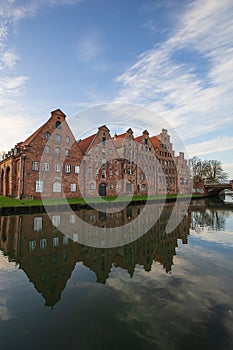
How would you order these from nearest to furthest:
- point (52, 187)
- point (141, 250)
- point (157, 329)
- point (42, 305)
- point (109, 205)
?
point (157, 329) < point (42, 305) < point (141, 250) < point (109, 205) < point (52, 187)

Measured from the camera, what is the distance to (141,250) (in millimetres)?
9469

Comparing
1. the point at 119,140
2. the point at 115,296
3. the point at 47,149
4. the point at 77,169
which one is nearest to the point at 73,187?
the point at 77,169

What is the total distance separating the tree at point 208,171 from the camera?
72188mm

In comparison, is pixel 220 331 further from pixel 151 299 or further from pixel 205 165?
pixel 205 165

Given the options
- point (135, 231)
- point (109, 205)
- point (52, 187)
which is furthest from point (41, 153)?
point (135, 231)

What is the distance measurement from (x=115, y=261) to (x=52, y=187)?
26.9 meters

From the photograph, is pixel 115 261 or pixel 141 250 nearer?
pixel 115 261

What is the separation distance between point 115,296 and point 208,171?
75.0m

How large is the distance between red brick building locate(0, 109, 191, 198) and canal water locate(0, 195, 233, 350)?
74.7ft

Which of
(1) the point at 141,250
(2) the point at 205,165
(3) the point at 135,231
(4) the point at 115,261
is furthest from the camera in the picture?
(2) the point at 205,165

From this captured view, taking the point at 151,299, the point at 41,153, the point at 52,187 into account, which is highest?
the point at 41,153

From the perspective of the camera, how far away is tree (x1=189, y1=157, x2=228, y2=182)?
72188 mm

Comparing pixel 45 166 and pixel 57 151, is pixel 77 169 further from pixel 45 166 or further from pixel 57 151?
pixel 45 166

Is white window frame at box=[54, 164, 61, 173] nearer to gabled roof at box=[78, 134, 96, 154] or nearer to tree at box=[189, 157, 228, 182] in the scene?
gabled roof at box=[78, 134, 96, 154]
